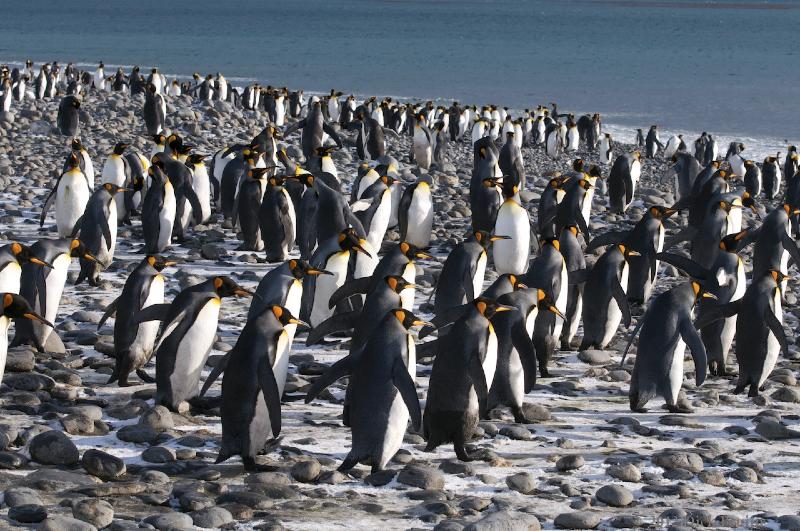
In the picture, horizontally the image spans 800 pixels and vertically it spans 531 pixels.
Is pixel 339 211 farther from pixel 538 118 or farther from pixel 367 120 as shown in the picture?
pixel 538 118

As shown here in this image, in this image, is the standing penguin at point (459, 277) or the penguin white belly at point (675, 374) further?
the standing penguin at point (459, 277)

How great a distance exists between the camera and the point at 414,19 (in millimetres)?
116312

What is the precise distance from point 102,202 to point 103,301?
1127 millimetres

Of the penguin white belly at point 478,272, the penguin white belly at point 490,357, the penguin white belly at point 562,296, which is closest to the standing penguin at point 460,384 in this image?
the penguin white belly at point 490,357

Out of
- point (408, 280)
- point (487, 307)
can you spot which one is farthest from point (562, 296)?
point (487, 307)

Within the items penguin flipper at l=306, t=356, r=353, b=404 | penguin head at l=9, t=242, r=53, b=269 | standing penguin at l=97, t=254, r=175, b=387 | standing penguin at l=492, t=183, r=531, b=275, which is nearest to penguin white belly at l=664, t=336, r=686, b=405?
penguin flipper at l=306, t=356, r=353, b=404

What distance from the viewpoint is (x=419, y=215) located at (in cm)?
1067

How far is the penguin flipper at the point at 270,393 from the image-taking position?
200 inches

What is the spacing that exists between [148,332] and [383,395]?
1.90 meters

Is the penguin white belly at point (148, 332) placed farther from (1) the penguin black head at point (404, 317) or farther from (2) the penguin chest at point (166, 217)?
(2) the penguin chest at point (166, 217)

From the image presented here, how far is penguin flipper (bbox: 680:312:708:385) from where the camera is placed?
20.5ft

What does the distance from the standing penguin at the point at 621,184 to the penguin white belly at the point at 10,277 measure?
859 cm

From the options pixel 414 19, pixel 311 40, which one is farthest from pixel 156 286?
pixel 414 19

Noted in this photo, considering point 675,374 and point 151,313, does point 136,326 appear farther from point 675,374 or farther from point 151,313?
point 675,374
